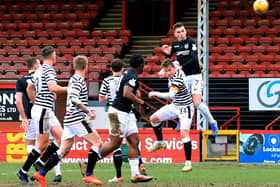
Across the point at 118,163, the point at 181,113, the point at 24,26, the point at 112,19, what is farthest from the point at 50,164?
the point at 112,19

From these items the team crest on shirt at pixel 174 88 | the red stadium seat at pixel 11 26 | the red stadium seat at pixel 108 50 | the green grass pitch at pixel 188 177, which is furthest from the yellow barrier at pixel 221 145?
the red stadium seat at pixel 11 26

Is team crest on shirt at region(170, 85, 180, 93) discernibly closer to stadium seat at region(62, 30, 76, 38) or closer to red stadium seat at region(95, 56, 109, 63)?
red stadium seat at region(95, 56, 109, 63)

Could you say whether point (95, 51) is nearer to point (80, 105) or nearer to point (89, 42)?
point (89, 42)

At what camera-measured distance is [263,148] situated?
18.8 m

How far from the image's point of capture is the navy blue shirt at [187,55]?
Answer: 13.8 meters

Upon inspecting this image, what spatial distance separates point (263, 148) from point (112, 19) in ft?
43.9

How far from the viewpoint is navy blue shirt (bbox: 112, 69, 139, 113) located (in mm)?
11320

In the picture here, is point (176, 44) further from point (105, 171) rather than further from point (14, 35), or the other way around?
point (14, 35)

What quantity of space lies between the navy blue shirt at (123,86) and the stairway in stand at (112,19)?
720 inches

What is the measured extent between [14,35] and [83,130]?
59.6ft

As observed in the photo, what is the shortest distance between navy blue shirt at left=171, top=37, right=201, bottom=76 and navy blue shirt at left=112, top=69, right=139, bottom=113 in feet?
8.68

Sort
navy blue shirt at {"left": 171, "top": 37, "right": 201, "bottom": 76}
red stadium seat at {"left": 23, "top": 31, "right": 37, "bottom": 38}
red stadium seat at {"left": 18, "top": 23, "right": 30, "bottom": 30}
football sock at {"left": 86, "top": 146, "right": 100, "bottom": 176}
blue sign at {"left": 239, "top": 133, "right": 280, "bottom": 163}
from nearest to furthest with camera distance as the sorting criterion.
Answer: football sock at {"left": 86, "top": 146, "right": 100, "bottom": 176} → navy blue shirt at {"left": 171, "top": 37, "right": 201, "bottom": 76} → blue sign at {"left": 239, "top": 133, "right": 280, "bottom": 163} → red stadium seat at {"left": 23, "top": 31, "right": 37, "bottom": 38} → red stadium seat at {"left": 18, "top": 23, "right": 30, "bottom": 30}

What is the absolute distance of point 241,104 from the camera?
22812 mm

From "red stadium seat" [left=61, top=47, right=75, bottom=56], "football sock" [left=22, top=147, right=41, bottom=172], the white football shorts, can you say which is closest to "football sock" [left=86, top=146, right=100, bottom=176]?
"football sock" [left=22, top=147, right=41, bottom=172]
